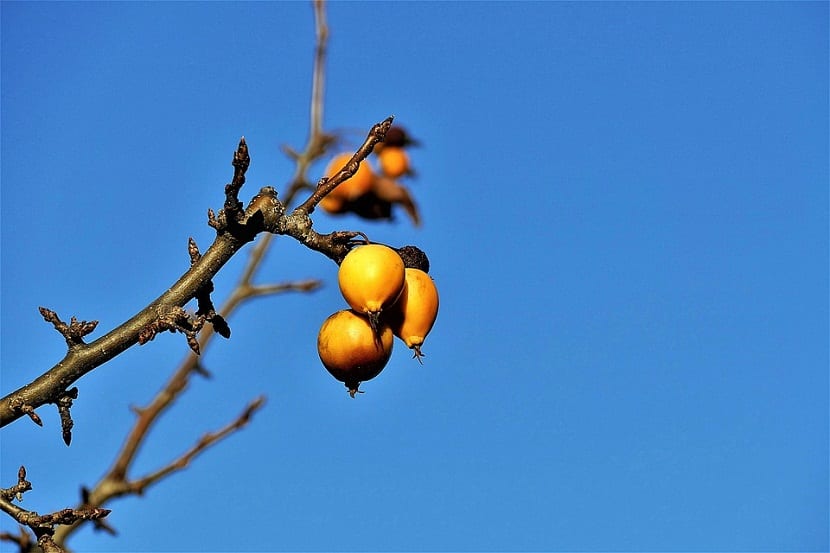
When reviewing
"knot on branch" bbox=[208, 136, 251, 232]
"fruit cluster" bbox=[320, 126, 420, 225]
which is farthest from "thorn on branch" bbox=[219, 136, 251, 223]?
"fruit cluster" bbox=[320, 126, 420, 225]

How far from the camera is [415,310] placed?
2.69 m

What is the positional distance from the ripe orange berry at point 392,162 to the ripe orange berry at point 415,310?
3.70m

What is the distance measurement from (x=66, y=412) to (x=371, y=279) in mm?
798

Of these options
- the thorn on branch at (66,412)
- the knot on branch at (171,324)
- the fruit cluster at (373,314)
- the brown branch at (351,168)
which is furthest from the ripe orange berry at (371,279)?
the thorn on branch at (66,412)

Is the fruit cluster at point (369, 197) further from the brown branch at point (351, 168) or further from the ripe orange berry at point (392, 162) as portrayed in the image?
the brown branch at point (351, 168)

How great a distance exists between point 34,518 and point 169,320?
1.77ft

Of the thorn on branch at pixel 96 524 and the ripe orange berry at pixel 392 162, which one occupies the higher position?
the ripe orange berry at pixel 392 162

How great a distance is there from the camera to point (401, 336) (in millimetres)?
2762

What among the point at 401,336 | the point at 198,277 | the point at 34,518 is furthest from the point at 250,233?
the point at 34,518

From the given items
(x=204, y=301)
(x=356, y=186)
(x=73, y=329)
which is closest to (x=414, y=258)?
(x=204, y=301)

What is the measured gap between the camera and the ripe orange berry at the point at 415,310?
8.81 ft

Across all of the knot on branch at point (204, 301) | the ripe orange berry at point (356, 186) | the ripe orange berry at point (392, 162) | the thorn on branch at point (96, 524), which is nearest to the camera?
the knot on branch at point (204, 301)

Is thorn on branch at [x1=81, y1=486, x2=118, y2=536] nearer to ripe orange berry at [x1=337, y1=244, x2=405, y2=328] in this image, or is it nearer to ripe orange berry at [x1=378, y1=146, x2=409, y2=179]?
ripe orange berry at [x1=337, y1=244, x2=405, y2=328]

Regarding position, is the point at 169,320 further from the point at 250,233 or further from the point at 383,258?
the point at 383,258
